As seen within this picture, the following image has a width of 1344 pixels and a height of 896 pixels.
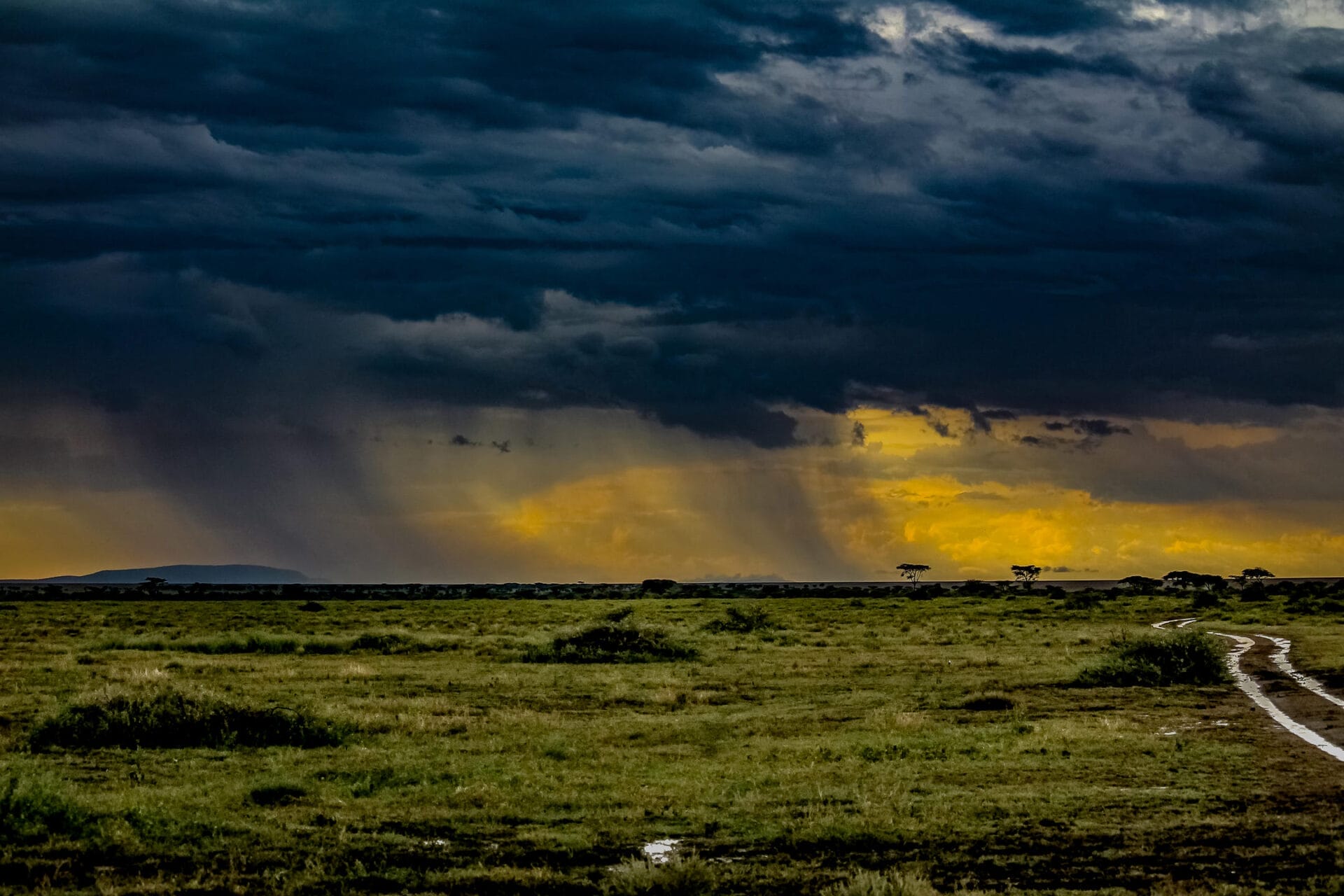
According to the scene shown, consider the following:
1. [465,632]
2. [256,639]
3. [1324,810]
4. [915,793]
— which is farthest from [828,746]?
[465,632]

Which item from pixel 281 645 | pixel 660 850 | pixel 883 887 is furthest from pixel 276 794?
pixel 281 645

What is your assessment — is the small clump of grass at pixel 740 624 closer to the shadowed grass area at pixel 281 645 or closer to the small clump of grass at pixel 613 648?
the small clump of grass at pixel 613 648

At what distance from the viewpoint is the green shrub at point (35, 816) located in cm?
1525

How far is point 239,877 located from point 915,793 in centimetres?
967

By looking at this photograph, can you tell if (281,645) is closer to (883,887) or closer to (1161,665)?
(1161,665)

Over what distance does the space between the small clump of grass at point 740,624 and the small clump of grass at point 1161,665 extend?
30.3 metres

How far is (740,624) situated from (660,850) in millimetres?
54156

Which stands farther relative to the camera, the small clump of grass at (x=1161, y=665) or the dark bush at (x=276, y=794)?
the small clump of grass at (x=1161, y=665)

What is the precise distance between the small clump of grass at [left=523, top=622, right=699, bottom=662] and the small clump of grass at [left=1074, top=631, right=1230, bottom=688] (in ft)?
56.7

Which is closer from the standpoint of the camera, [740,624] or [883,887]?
[883,887]

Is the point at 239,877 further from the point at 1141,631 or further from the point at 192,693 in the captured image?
the point at 1141,631

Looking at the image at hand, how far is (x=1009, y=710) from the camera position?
96.2ft

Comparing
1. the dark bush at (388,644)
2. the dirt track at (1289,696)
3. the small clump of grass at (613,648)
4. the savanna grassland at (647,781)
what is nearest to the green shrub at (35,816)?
the savanna grassland at (647,781)

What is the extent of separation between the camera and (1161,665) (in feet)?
120
